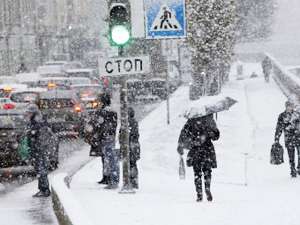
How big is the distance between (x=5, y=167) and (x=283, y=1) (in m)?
168

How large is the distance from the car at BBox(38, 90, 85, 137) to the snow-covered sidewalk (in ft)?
6.73

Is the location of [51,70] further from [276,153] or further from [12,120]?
[276,153]

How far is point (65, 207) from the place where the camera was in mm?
10336

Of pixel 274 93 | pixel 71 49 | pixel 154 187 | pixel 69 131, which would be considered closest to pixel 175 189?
pixel 154 187

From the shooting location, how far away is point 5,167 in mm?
17734

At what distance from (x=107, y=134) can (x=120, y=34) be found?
242 centimetres

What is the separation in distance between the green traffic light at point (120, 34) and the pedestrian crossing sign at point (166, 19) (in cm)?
36

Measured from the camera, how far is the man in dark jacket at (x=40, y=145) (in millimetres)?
14414

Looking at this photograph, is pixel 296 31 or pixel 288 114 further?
pixel 296 31

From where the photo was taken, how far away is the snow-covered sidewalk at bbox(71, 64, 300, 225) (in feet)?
37.4

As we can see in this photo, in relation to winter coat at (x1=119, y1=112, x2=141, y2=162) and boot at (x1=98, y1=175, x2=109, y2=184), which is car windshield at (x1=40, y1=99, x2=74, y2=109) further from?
winter coat at (x1=119, y1=112, x2=141, y2=162)

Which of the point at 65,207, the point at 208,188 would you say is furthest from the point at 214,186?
the point at 65,207

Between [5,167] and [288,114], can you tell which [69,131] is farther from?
[288,114]

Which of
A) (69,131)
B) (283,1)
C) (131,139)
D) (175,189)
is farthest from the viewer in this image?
(283,1)
